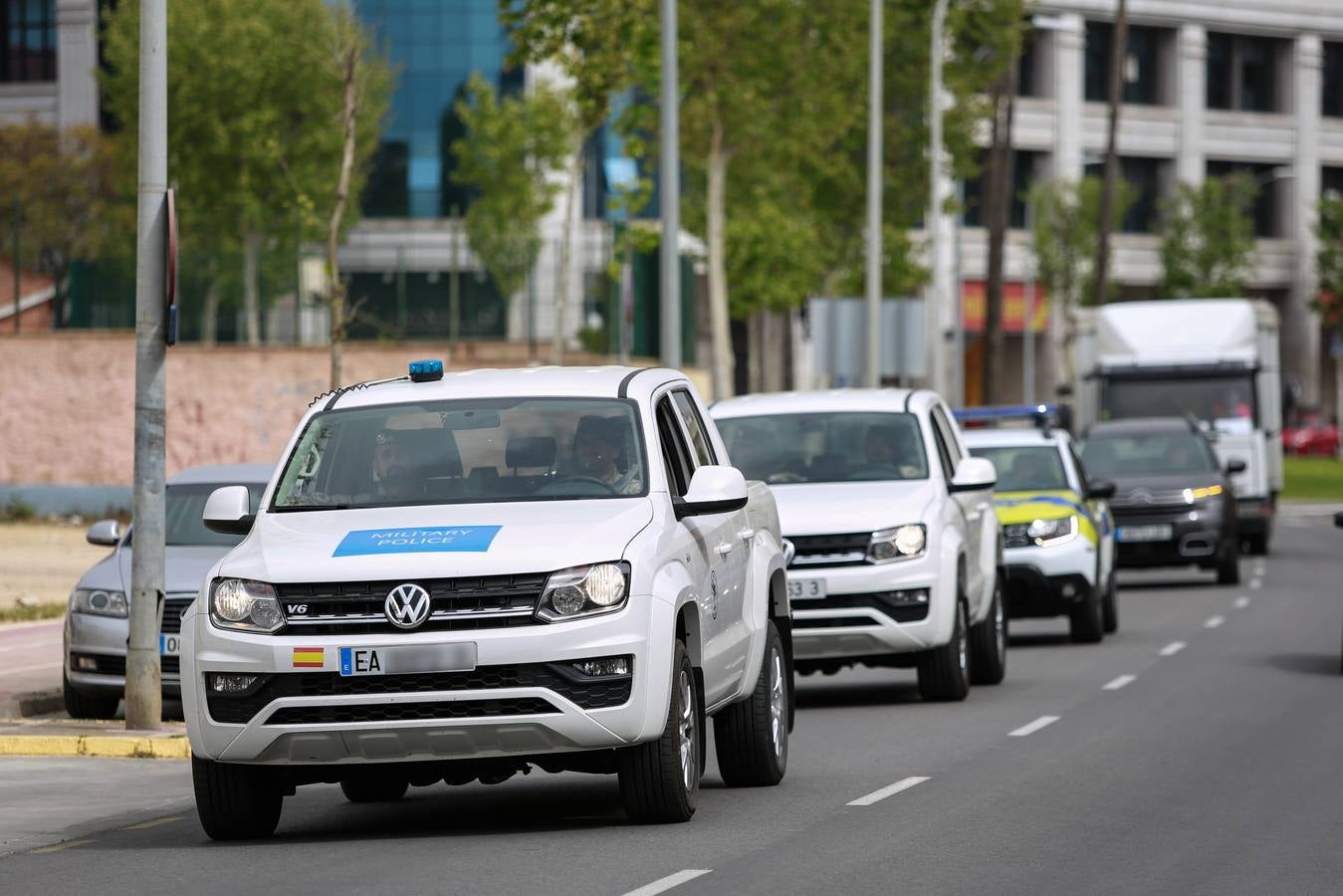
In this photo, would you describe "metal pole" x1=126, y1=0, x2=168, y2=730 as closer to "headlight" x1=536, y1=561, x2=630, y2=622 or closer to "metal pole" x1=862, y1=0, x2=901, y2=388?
"headlight" x1=536, y1=561, x2=630, y2=622

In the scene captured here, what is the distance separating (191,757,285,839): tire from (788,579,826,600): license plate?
5.65m

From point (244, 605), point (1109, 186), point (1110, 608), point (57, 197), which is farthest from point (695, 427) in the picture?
point (1109, 186)

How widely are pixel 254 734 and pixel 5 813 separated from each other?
8.12 ft

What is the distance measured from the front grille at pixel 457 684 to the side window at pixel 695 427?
2139 mm

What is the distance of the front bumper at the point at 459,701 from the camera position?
9398 mm

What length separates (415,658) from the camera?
9375mm

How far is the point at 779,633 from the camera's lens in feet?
40.1

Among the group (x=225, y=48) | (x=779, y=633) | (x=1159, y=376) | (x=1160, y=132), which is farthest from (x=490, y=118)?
(x=779, y=633)

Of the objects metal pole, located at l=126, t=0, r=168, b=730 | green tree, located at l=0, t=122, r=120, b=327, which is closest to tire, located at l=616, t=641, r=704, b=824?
metal pole, located at l=126, t=0, r=168, b=730

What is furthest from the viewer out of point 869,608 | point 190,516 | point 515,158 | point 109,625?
point 515,158

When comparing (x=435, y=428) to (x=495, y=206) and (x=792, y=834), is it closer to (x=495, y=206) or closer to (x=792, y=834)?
(x=792, y=834)

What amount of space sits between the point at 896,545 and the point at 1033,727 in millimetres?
1450

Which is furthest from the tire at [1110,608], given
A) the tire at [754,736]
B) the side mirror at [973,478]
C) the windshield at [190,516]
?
the tire at [754,736]

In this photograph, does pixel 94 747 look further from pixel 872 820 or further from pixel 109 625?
pixel 872 820
